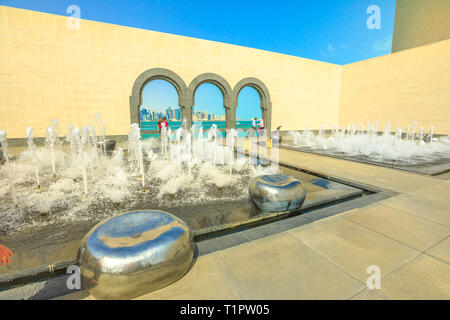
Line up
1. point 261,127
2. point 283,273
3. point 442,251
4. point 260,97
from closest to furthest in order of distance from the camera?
point 283,273 < point 442,251 < point 261,127 < point 260,97

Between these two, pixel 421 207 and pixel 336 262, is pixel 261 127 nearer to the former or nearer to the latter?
pixel 421 207

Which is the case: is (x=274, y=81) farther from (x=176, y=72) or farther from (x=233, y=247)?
(x=233, y=247)

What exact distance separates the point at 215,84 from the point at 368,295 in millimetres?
14180

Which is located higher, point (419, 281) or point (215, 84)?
point (215, 84)

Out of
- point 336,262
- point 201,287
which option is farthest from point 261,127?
point 201,287

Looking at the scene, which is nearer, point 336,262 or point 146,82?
point 336,262

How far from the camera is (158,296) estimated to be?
1548 mm

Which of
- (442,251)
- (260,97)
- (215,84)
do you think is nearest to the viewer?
(442,251)

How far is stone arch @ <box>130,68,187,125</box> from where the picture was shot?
38.4 ft

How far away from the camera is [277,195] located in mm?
2854

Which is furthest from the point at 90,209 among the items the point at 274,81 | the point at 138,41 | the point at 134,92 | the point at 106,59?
the point at 274,81

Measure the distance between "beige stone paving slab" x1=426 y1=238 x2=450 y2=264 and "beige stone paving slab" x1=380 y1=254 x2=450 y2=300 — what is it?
0.11m

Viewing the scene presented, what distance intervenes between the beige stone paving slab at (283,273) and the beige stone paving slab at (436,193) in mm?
3108

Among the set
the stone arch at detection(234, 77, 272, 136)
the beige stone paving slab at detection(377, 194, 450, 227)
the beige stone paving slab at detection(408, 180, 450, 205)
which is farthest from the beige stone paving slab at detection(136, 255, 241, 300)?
Result: the stone arch at detection(234, 77, 272, 136)
